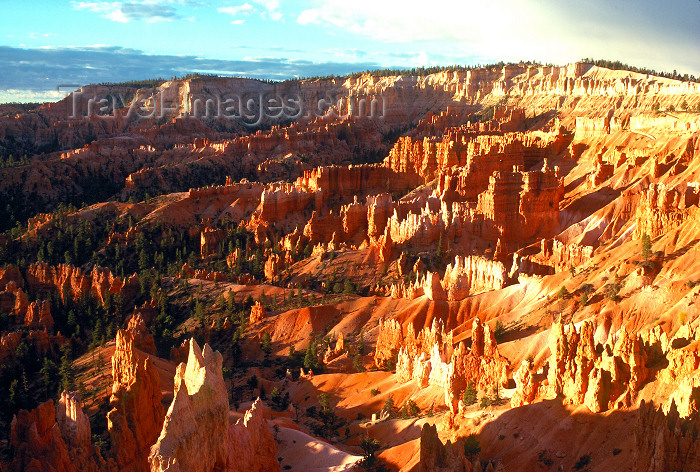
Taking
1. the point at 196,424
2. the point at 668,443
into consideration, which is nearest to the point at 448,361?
the point at 196,424

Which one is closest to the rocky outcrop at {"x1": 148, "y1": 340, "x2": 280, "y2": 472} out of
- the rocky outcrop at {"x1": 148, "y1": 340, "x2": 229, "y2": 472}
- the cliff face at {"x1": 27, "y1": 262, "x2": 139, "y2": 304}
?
the rocky outcrop at {"x1": 148, "y1": 340, "x2": 229, "y2": 472}

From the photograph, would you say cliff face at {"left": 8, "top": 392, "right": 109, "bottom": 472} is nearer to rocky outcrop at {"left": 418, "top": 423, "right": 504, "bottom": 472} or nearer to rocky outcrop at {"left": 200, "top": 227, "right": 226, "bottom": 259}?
rocky outcrop at {"left": 418, "top": 423, "right": 504, "bottom": 472}

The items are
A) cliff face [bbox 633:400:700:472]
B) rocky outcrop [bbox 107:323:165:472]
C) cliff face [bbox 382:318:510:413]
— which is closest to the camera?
cliff face [bbox 633:400:700:472]

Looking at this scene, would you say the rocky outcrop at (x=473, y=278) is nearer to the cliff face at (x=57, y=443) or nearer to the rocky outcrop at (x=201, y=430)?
the rocky outcrop at (x=201, y=430)

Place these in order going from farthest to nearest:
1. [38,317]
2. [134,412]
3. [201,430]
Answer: [38,317] → [134,412] → [201,430]

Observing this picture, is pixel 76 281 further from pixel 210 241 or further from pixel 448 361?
pixel 448 361

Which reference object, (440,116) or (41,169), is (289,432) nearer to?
(41,169)

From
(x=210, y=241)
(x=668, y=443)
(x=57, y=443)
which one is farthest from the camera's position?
(x=210, y=241)
